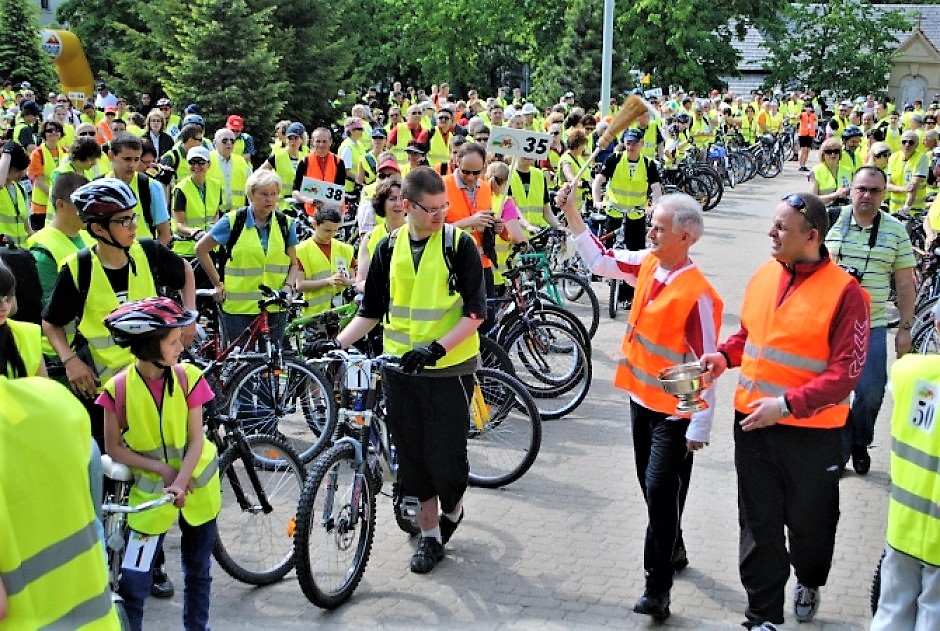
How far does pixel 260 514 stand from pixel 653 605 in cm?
208

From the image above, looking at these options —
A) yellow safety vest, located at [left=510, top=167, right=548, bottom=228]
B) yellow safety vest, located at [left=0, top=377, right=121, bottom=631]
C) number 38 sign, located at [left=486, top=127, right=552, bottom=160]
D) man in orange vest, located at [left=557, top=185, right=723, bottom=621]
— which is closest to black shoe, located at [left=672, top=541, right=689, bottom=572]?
man in orange vest, located at [left=557, top=185, right=723, bottom=621]

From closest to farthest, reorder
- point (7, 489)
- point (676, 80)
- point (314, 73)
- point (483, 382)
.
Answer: point (7, 489), point (483, 382), point (314, 73), point (676, 80)

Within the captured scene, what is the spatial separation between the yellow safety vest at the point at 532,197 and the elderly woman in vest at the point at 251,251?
3639mm

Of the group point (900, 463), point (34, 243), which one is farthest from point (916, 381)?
point (34, 243)

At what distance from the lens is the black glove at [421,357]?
18.1 ft

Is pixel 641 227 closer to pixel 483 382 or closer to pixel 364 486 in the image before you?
pixel 483 382

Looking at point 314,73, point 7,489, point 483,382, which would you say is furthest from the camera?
point 314,73

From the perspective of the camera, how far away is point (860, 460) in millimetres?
7691

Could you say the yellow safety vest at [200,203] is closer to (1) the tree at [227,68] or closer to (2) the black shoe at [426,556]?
(2) the black shoe at [426,556]

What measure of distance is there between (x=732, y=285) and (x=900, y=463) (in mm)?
11034

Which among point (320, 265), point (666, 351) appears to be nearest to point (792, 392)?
point (666, 351)

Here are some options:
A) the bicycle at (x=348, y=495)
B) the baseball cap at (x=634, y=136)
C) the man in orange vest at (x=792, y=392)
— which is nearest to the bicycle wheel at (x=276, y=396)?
the bicycle at (x=348, y=495)

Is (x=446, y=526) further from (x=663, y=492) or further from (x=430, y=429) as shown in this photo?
(x=663, y=492)

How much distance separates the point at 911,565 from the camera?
12.8 feet
